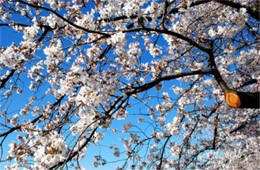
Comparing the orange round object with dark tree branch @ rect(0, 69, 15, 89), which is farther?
dark tree branch @ rect(0, 69, 15, 89)

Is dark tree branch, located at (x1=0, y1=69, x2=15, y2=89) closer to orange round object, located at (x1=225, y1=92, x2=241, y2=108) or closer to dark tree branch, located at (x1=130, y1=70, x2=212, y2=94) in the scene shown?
dark tree branch, located at (x1=130, y1=70, x2=212, y2=94)

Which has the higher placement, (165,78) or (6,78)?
(6,78)

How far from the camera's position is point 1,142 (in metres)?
5.33

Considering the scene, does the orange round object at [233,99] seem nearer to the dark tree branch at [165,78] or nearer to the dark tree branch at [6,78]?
the dark tree branch at [165,78]

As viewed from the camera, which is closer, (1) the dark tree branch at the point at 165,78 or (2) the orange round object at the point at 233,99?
(2) the orange round object at the point at 233,99

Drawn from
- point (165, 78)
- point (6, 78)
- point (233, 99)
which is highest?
point (6, 78)

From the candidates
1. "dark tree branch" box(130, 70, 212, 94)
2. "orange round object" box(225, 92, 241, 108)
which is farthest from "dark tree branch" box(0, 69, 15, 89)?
"orange round object" box(225, 92, 241, 108)

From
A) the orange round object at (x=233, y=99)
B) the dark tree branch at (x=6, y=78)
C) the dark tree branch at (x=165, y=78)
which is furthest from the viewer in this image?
the dark tree branch at (x=6, y=78)

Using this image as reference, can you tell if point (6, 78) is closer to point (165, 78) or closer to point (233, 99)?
point (165, 78)

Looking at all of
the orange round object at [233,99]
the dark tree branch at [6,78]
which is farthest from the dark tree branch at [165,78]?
the dark tree branch at [6,78]

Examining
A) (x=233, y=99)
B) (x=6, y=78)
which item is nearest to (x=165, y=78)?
(x=233, y=99)

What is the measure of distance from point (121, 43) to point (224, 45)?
3186 mm

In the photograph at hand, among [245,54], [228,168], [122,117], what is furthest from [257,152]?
[122,117]

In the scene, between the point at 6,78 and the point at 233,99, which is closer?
the point at 233,99
